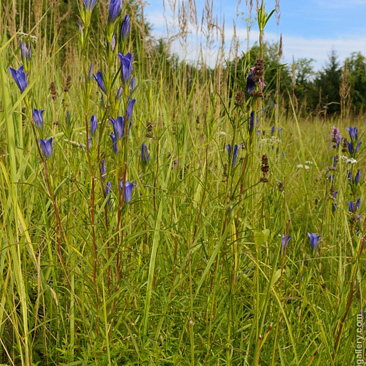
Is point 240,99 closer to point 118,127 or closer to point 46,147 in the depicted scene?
point 118,127

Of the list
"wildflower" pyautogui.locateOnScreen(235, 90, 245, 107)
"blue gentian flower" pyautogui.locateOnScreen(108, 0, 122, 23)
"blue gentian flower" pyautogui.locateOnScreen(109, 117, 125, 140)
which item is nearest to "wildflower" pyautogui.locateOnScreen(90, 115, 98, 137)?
"blue gentian flower" pyautogui.locateOnScreen(109, 117, 125, 140)

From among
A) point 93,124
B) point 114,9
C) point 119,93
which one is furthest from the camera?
point 93,124

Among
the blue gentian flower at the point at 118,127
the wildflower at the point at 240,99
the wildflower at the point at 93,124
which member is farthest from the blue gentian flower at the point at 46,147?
the wildflower at the point at 240,99

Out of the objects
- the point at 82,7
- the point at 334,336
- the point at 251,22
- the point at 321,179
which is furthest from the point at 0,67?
the point at 321,179

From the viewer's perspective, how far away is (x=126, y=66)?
39.0 inches

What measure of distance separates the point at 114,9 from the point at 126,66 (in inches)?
5.3

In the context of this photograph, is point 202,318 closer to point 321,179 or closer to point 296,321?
point 296,321

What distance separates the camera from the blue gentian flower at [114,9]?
927 mm

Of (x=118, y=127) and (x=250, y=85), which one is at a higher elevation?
(x=250, y=85)

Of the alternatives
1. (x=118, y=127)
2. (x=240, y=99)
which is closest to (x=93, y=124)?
(x=118, y=127)

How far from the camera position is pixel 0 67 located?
3.49 feet

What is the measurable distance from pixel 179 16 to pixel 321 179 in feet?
5.85

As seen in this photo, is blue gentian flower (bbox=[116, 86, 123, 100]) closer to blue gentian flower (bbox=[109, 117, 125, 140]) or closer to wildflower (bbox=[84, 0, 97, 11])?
blue gentian flower (bbox=[109, 117, 125, 140])

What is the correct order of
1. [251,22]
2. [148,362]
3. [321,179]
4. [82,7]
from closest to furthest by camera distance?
1. [82,7]
2. [148,362]
3. [251,22]
4. [321,179]
